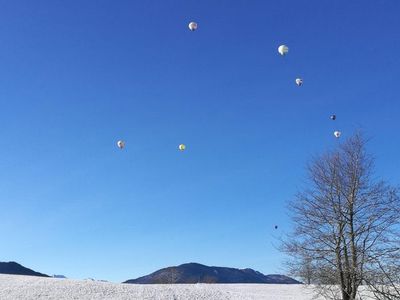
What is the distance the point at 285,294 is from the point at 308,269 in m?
11.3

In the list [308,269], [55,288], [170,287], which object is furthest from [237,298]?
[55,288]

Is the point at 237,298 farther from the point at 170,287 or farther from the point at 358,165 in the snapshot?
the point at 358,165

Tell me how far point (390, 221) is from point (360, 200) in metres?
1.83

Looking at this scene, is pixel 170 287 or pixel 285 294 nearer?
pixel 170 287

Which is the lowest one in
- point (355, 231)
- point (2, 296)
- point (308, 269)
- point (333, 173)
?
point (2, 296)

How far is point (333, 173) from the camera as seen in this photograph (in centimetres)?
2700

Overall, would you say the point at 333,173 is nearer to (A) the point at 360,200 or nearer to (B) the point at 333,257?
(A) the point at 360,200

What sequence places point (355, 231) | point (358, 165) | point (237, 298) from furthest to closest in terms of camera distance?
point (237, 298) → point (358, 165) → point (355, 231)

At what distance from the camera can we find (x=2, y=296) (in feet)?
85.3

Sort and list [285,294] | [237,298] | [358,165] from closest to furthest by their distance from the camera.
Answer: [358,165], [237,298], [285,294]

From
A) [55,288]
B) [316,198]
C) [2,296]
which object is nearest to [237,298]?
[316,198]

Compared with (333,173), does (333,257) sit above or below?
below

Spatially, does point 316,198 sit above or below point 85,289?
above

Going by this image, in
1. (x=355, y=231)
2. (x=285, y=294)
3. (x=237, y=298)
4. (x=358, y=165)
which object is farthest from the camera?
(x=285, y=294)
